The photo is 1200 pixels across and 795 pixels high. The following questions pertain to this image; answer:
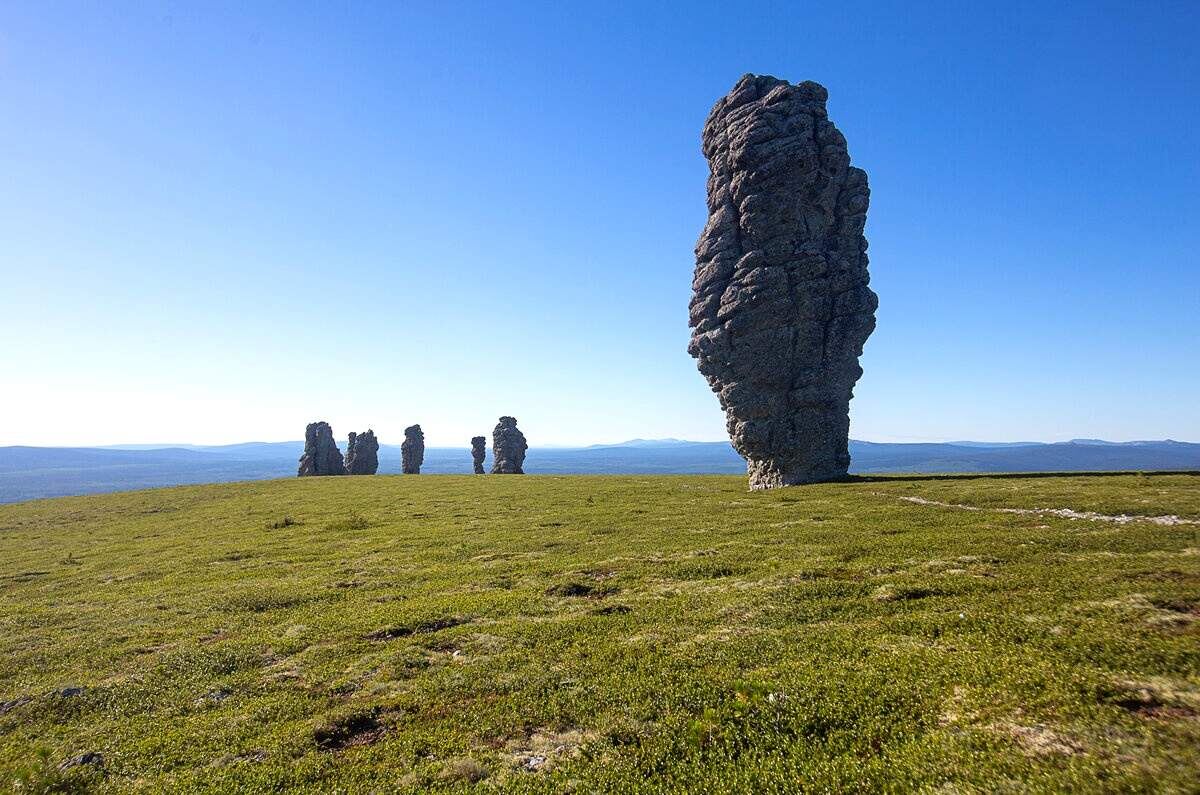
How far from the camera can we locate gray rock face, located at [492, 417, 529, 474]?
374ft

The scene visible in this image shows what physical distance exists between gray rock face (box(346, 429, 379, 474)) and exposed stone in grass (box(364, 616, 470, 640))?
105 metres

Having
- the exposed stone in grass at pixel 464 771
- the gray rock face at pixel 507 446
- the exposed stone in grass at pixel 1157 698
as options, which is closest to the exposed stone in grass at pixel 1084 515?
the exposed stone in grass at pixel 1157 698

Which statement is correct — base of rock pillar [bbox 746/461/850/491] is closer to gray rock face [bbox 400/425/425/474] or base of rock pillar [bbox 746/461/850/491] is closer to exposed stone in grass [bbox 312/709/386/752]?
exposed stone in grass [bbox 312/709/386/752]

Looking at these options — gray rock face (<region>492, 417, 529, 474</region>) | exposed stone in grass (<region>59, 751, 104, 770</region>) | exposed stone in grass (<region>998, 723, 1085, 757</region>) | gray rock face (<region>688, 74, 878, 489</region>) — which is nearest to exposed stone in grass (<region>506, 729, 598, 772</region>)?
exposed stone in grass (<region>998, 723, 1085, 757</region>)

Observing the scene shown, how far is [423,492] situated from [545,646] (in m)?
51.4

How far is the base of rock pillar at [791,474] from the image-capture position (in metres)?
53.0

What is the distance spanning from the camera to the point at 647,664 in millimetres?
14102

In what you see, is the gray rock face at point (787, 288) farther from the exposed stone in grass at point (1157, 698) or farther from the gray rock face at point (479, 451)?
the gray rock face at point (479, 451)

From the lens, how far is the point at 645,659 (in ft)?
47.3

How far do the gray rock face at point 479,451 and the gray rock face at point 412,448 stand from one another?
11.7 m

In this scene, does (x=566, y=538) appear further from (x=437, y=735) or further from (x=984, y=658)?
(x=984, y=658)

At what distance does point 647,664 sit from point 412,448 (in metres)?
116

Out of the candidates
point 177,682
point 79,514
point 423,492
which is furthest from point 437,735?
point 79,514

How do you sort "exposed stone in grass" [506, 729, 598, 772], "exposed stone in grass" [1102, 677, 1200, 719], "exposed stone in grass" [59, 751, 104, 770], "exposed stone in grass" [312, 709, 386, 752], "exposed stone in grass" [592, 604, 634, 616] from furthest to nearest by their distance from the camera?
"exposed stone in grass" [592, 604, 634, 616] < "exposed stone in grass" [312, 709, 386, 752] < "exposed stone in grass" [59, 751, 104, 770] < "exposed stone in grass" [506, 729, 598, 772] < "exposed stone in grass" [1102, 677, 1200, 719]
